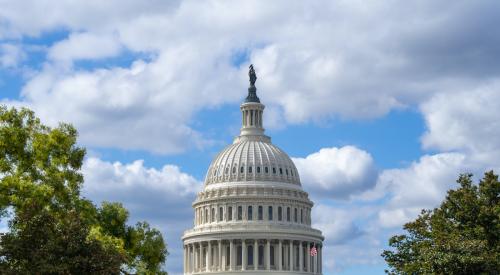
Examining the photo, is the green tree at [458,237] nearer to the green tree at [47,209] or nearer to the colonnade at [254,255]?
the green tree at [47,209]

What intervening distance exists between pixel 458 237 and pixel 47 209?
28.7 m

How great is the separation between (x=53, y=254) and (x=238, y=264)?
147615mm

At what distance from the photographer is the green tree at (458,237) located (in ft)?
220

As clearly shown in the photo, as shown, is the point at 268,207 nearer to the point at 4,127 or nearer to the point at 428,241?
the point at 428,241

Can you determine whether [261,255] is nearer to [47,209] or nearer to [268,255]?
[268,255]

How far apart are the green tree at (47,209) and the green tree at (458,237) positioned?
19452mm

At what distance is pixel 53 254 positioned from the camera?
50844 millimetres

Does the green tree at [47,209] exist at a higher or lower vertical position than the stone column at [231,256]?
lower

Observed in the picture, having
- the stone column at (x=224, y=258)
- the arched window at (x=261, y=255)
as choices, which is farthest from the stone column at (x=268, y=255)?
the stone column at (x=224, y=258)

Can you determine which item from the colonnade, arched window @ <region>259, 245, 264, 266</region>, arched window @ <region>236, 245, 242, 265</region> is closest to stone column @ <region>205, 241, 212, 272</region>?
the colonnade

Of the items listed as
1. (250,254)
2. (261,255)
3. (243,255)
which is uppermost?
(250,254)

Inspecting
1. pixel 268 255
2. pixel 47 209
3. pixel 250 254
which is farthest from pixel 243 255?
pixel 47 209

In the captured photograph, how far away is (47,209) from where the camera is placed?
5397 centimetres

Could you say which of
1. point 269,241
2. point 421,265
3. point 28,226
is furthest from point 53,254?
point 269,241
